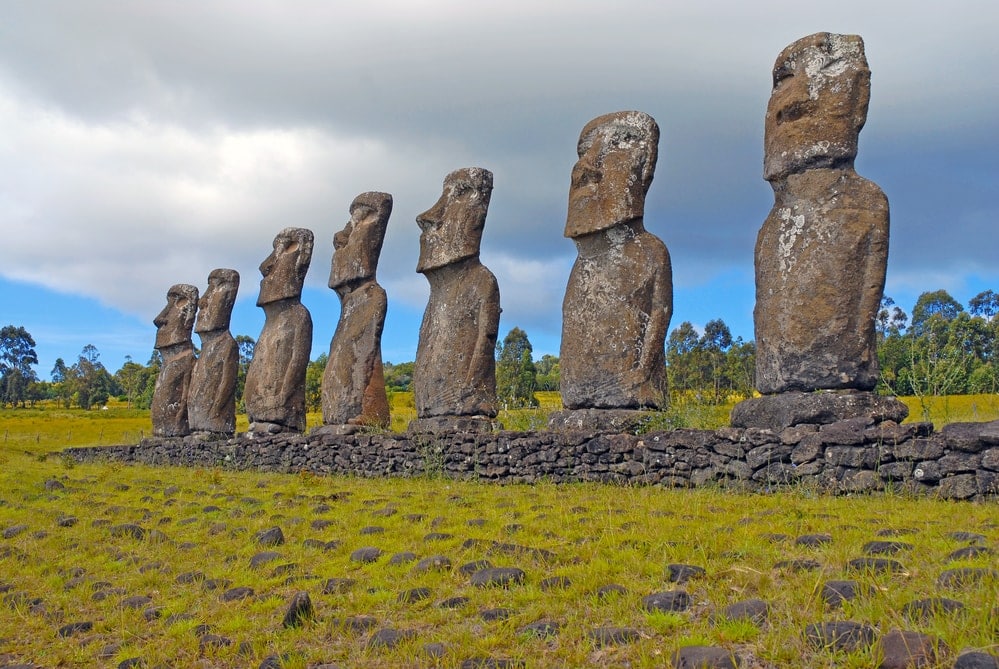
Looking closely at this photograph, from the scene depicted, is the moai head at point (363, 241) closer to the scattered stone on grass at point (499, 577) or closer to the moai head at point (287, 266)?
the moai head at point (287, 266)

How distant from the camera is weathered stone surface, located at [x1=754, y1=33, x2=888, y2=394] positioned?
9.51 metres

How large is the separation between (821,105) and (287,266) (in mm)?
11154

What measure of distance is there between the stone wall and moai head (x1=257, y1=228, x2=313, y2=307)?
13.4 feet

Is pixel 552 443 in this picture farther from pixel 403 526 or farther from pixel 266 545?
pixel 266 545

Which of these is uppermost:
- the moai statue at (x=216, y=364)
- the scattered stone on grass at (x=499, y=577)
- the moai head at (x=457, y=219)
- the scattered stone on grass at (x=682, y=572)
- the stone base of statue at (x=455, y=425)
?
the moai head at (x=457, y=219)

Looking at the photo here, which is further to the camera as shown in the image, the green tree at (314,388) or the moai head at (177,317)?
the green tree at (314,388)

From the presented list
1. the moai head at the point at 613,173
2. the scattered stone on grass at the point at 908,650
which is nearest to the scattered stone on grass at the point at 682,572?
the scattered stone on grass at the point at 908,650

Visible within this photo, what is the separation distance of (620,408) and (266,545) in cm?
478

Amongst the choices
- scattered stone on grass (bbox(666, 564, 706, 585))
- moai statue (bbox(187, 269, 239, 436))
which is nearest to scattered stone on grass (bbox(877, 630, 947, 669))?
scattered stone on grass (bbox(666, 564, 706, 585))

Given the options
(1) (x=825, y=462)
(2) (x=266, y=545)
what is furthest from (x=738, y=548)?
(2) (x=266, y=545)

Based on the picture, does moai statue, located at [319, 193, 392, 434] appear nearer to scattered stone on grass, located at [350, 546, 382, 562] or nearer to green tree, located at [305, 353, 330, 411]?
scattered stone on grass, located at [350, 546, 382, 562]

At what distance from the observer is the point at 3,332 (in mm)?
100375

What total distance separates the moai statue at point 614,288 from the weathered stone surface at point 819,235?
5.10 feet

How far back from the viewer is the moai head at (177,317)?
2150 cm
